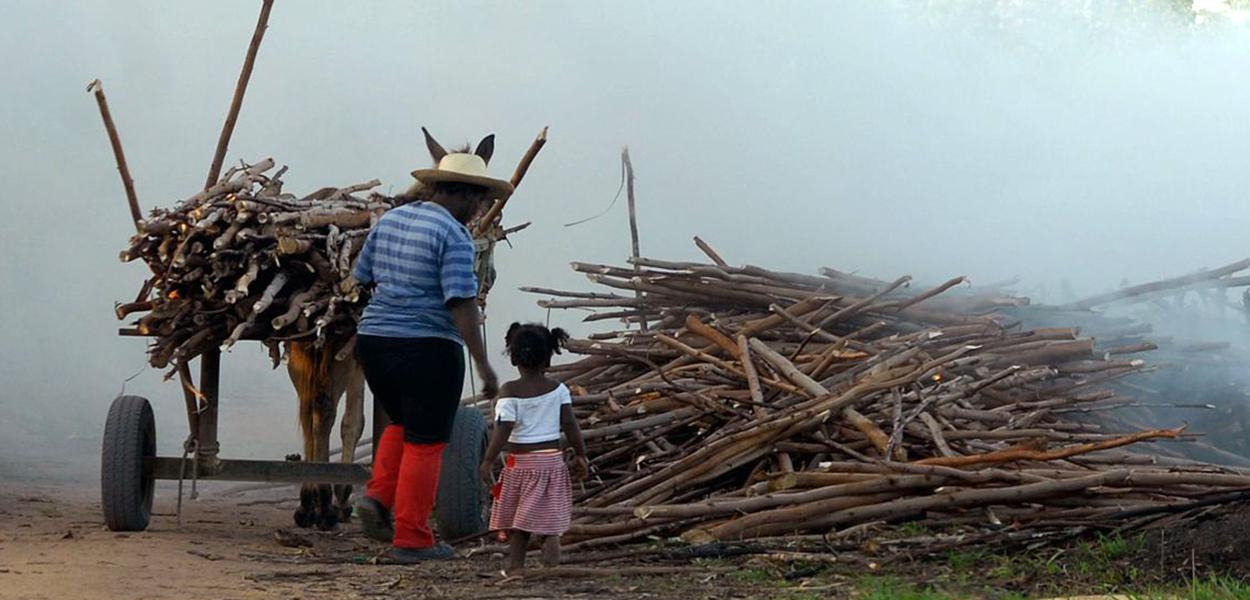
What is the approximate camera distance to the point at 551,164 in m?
22.3

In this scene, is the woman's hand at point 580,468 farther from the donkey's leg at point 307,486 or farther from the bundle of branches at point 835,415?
the donkey's leg at point 307,486

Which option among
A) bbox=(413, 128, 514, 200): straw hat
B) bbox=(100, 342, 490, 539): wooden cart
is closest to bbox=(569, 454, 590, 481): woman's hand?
bbox=(100, 342, 490, 539): wooden cart

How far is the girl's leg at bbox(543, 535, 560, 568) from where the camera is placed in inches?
241

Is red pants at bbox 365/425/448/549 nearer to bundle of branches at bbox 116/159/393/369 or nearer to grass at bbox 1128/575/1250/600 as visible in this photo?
bundle of branches at bbox 116/159/393/369

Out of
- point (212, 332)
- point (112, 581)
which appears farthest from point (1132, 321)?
point (112, 581)

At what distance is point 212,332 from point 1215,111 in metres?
14.2

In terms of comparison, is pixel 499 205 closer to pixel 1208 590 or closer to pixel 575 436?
pixel 575 436

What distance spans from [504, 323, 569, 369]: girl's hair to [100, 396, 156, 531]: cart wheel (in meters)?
2.35

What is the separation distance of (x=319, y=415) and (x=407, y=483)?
2.07m

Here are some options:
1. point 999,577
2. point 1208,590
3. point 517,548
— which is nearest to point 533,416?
point 517,548

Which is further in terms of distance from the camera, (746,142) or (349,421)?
(746,142)

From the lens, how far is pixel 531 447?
6.20m

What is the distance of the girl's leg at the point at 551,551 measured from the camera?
6125mm

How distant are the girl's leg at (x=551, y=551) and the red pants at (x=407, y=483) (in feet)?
1.93
